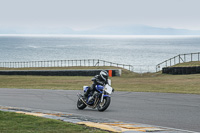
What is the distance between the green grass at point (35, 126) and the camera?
8.48 metres

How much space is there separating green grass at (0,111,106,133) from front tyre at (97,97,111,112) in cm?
299

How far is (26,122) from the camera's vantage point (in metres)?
9.72

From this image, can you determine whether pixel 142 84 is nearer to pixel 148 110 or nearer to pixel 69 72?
pixel 69 72

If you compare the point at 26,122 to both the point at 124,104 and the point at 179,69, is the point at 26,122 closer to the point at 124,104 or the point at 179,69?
the point at 124,104

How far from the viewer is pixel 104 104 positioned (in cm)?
1285

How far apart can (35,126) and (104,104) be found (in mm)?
4114

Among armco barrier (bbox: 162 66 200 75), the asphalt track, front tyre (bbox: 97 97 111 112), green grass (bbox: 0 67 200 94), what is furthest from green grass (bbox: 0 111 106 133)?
armco barrier (bbox: 162 66 200 75)

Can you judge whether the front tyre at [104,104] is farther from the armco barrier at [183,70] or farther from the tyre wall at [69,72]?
the tyre wall at [69,72]

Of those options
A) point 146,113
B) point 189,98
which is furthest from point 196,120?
point 189,98

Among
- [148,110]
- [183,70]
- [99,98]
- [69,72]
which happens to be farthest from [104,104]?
[69,72]

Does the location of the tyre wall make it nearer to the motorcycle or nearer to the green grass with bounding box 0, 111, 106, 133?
the motorcycle

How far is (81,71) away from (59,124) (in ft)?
96.9

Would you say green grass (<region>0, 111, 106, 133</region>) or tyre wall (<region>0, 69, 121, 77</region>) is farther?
tyre wall (<region>0, 69, 121, 77</region>)

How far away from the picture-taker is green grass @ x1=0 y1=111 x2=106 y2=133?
848 centimetres
